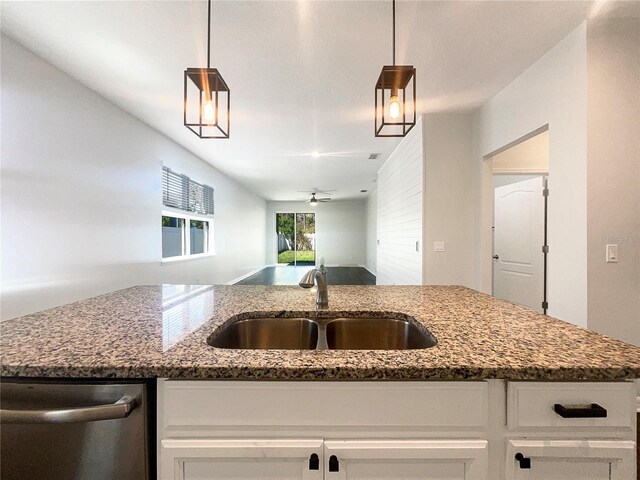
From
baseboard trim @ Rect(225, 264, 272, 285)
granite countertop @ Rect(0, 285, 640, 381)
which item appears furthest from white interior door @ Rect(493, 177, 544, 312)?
baseboard trim @ Rect(225, 264, 272, 285)

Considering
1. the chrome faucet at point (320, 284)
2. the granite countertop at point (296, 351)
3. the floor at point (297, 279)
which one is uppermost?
the chrome faucet at point (320, 284)

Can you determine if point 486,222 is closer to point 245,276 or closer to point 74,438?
point 74,438

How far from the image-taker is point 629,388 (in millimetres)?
753

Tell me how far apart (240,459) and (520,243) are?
4.34 m

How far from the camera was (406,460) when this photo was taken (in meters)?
0.76

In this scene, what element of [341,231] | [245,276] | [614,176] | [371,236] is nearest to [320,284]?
[614,176]

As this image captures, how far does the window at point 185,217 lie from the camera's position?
4414 mm

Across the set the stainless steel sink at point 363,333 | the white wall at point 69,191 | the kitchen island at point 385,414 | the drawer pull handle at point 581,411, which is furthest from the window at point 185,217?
the drawer pull handle at point 581,411

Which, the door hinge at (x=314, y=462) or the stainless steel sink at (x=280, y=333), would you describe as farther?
the stainless steel sink at (x=280, y=333)

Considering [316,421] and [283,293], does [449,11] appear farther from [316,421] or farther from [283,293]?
[316,421]

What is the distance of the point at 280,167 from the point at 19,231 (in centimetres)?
427

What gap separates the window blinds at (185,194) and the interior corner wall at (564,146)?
14.5 feet

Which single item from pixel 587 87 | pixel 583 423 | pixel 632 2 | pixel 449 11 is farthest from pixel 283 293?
pixel 632 2

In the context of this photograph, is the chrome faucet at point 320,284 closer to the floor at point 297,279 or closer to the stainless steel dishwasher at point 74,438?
the stainless steel dishwasher at point 74,438
